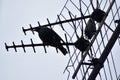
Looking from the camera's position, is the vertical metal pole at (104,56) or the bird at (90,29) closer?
the vertical metal pole at (104,56)

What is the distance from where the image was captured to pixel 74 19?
1023 centimetres

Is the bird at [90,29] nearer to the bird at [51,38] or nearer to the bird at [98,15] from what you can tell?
the bird at [98,15]

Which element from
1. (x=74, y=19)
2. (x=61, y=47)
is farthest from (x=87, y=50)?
(x=74, y=19)

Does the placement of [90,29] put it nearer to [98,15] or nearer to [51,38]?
[98,15]

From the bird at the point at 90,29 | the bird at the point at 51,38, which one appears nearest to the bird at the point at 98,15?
the bird at the point at 90,29

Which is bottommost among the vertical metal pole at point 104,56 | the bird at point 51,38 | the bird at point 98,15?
the vertical metal pole at point 104,56

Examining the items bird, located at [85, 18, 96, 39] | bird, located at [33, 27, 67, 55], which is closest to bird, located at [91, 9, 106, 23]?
bird, located at [85, 18, 96, 39]

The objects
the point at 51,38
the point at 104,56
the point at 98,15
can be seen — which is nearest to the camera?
the point at 104,56

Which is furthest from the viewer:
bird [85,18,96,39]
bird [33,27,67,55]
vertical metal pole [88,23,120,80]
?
bird [85,18,96,39]

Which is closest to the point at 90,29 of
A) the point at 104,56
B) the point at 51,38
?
the point at 51,38

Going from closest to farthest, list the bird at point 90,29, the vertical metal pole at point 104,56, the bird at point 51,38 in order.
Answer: the vertical metal pole at point 104,56
the bird at point 51,38
the bird at point 90,29

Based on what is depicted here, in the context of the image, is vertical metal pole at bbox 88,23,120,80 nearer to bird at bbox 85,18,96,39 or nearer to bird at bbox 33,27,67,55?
bird at bbox 85,18,96,39

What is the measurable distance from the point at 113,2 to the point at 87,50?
1805 millimetres

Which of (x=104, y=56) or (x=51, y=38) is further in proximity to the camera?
(x=51, y=38)
